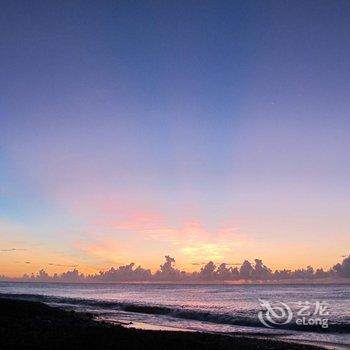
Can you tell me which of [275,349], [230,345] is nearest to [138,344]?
[230,345]

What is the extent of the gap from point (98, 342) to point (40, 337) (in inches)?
126

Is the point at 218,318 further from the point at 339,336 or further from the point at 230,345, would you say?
the point at 230,345

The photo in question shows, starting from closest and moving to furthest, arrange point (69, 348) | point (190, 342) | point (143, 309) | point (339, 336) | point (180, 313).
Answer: point (69, 348)
point (190, 342)
point (339, 336)
point (180, 313)
point (143, 309)

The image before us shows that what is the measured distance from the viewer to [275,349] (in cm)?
2602

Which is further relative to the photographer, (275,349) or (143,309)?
(143,309)

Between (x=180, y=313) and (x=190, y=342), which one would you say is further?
(x=180, y=313)

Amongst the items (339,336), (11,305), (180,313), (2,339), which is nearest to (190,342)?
(2,339)

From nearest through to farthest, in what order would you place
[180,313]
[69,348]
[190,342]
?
[69,348], [190,342], [180,313]

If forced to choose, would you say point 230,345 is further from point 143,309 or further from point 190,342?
point 143,309

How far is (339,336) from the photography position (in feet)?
119

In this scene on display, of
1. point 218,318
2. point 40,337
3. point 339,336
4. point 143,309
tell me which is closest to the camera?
point 40,337

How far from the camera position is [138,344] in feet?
77.8

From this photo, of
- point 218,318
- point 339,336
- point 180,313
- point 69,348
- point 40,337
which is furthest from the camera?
point 180,313

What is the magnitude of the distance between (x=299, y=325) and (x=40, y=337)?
2726 cm
